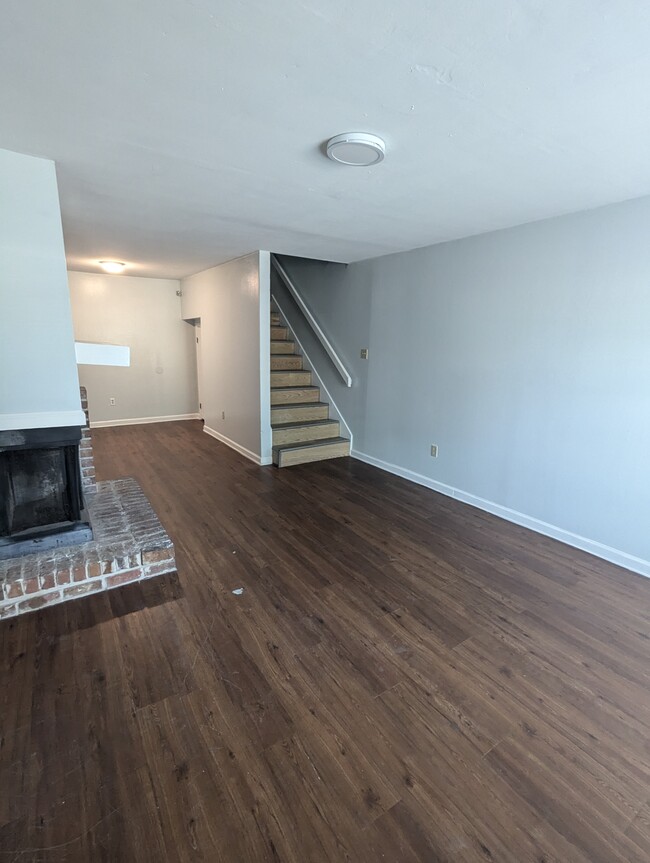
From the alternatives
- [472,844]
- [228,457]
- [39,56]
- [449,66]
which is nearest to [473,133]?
[449,66]

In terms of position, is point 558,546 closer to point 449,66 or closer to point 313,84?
point 449,66

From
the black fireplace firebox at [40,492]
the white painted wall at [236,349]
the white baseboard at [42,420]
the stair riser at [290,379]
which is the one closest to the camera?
the white baseboard at [42,420]

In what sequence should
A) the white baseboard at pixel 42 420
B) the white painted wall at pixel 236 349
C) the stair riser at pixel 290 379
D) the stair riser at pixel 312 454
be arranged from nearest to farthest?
the white baseboard at pixel 42 420 → the white painted wall at pixel 236 349 → the stair riser at pixel 312 454 → the stair riser at pixel 290 379

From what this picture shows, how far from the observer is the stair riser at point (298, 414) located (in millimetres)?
5086

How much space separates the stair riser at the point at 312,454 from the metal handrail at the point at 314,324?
0.80 metres

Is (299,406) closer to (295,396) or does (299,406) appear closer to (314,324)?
(295,396)

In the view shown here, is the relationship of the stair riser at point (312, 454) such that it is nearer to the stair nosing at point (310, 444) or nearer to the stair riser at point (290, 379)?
the stair nosing at point (310, 444)

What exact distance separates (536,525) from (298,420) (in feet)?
9.96

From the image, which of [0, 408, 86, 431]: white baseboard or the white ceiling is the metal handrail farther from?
[0, 408, 86, 431]: white baseboard

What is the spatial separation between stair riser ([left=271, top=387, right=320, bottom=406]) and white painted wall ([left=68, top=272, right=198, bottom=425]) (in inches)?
86.9

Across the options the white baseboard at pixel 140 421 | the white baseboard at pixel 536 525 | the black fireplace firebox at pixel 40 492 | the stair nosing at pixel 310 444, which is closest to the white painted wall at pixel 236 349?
the stair nosing at pixel 310 444

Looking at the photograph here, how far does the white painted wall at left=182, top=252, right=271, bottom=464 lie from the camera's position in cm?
436

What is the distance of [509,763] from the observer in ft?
4.75

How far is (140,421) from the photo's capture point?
6.43 meters
